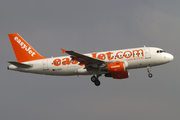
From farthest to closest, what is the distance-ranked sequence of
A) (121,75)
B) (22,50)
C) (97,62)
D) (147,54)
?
(22,50) < (121,75) < (147,54) < (97,62)

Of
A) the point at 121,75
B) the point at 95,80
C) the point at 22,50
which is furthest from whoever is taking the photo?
the point at 22,50

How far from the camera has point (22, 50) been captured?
48.5 m

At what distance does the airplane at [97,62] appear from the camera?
43031mm

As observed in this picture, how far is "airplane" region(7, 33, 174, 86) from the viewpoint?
43031mm

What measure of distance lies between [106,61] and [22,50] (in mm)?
13657

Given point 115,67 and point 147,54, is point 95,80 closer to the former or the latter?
point 115,67

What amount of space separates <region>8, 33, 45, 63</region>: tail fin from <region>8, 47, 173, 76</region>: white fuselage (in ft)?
5.37

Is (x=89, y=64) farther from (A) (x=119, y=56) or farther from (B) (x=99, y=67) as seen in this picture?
(A) (x=119, y=56)

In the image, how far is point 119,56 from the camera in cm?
4391

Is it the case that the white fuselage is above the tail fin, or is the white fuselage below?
below

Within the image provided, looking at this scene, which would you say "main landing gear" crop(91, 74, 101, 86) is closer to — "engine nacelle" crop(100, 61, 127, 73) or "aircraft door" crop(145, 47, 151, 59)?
"engine nacelle" crop(100, 61, 127, 73)

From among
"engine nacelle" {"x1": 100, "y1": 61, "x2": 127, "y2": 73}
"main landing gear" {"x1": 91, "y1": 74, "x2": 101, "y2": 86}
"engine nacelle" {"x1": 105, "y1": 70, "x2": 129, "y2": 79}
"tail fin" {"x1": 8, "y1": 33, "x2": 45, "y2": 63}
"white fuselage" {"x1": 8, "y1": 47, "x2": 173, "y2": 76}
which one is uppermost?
"tail fin" {"x1": 8, "y1": 33, "x2": 45, "y2": 63}

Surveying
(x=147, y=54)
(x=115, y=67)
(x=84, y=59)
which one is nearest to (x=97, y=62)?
(x=84, y=59)

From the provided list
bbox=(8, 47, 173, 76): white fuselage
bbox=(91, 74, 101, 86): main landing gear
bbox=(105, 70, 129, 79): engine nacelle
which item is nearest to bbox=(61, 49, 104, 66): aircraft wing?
bbox=(8, 47, 173, 76): white fuselage
